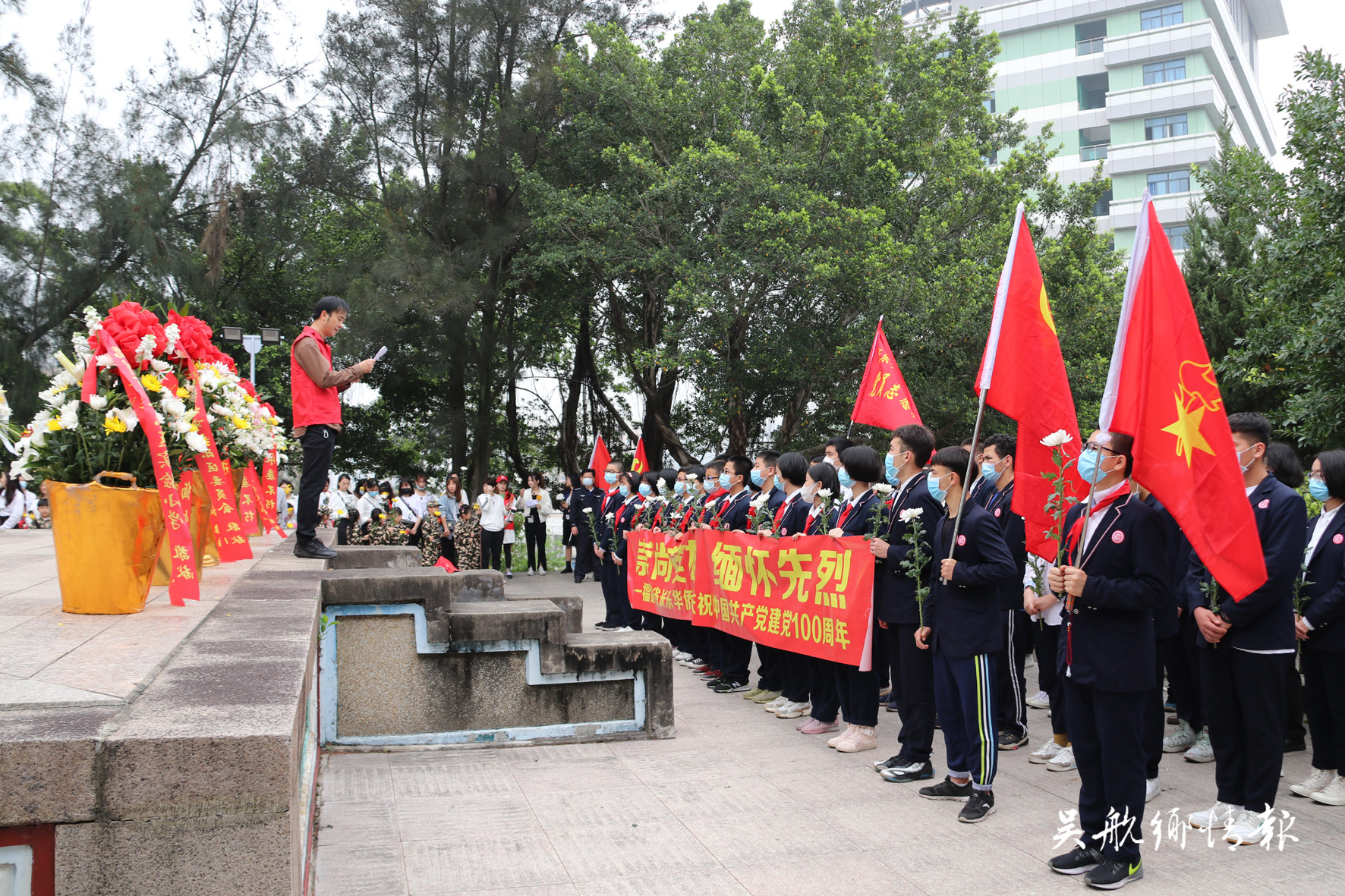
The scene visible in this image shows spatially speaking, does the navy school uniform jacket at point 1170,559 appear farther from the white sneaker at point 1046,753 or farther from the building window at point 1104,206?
the building window at point 1104,206

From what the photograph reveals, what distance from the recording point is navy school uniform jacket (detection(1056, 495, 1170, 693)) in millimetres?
3943

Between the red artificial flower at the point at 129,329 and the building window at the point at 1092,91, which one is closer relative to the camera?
the red artificial flower at the point at 129,329

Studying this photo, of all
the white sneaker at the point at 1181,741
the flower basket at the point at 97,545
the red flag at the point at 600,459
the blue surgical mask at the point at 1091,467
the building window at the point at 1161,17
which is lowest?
the white sneaker at the point at 1181,741

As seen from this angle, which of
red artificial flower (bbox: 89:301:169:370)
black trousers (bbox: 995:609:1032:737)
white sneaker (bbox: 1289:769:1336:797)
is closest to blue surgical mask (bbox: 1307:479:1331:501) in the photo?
white sneaker (bbox: 1289:769:1336:797)

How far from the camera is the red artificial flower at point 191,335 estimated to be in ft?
16.3

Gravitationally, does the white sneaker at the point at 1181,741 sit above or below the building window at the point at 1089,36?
below

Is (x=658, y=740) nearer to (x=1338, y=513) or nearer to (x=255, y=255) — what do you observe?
(x=1338, y=513)

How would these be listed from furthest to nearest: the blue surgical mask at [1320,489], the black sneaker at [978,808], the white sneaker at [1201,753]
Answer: the white sneaker at [1201,753]
the blue surgical mask at [1320,489]
the black sneaker at [978,808]

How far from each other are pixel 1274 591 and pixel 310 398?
530 cm

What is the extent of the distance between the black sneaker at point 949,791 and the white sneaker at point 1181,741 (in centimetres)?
184

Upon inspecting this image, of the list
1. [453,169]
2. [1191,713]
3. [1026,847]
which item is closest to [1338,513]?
[1191,713]

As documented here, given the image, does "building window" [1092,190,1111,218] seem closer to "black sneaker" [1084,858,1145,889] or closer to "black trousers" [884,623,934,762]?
"black trousers" [884,623,934,762]

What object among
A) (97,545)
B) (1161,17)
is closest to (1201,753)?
(97,545)

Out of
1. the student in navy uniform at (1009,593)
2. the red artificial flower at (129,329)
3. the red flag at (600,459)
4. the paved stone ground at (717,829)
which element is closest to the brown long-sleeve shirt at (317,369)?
the red artificial flower at (129,329)
